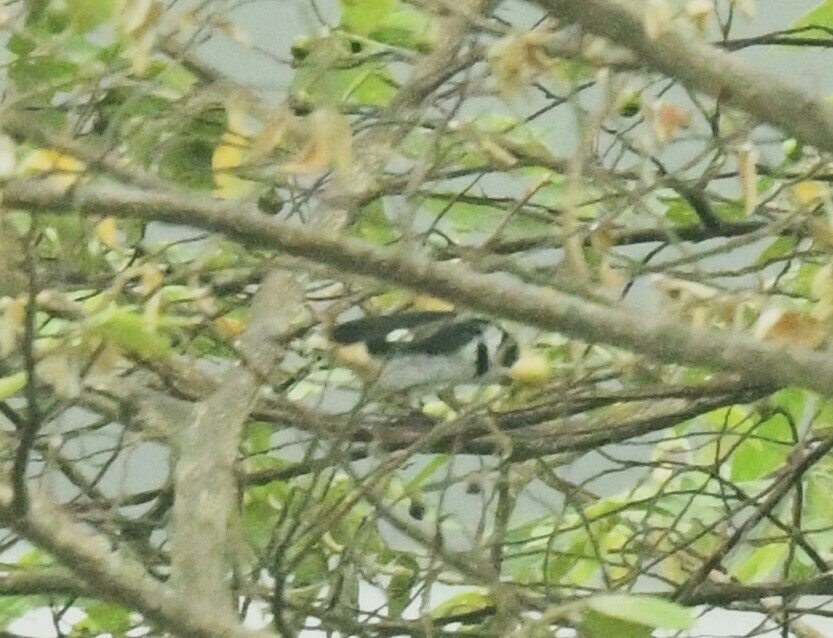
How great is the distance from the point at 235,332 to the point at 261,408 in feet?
A: 0.26

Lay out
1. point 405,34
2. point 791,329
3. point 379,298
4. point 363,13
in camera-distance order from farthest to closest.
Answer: point 379,298 → point 405,34 → point 363,13 → point 791,329

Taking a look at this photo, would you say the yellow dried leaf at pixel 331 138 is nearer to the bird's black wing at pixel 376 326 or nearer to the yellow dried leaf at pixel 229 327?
the bird's black wing at pixel 376 326

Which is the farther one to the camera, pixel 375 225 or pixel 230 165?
pixel 375 225

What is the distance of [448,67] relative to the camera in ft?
2.51

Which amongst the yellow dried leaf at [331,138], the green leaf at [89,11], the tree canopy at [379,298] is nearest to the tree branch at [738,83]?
the tree canopy at [379,298]

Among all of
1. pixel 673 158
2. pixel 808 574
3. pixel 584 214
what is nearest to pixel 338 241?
pixel 584 214

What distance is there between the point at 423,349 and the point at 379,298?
216 mm

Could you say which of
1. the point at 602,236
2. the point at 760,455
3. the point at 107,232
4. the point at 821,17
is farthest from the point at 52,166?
the point at 760,455

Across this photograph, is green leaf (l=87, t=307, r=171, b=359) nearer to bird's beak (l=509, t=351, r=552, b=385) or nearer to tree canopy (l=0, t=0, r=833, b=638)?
tree canopy (l=0, t=0, r=833, b=638)

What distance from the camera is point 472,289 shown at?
427 mm

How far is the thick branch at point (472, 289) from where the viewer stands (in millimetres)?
422

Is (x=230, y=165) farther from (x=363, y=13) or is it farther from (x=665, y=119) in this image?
(x=665, y=119)

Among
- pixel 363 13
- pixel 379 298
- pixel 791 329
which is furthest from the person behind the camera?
pixel 379 298

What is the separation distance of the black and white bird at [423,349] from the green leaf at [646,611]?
0.69 ft
